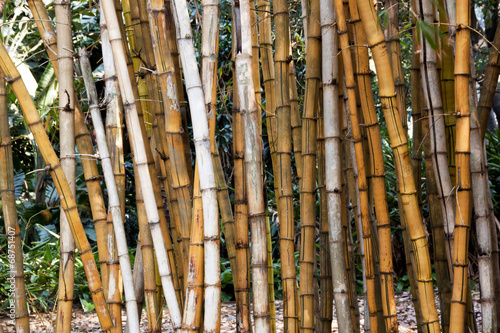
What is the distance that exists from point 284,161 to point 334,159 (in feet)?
0.38

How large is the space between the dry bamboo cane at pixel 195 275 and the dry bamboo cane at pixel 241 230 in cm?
12

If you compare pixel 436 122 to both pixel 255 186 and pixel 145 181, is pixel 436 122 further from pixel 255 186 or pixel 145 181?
pixel 145 181

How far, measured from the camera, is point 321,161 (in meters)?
1.19

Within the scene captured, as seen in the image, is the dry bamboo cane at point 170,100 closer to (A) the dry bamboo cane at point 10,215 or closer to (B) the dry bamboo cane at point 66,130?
(B) the dry bamboo cane at point 66,130

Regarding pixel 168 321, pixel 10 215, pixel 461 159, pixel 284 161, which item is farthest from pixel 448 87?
pixel 168 321

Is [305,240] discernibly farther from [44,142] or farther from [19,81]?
[19,81]

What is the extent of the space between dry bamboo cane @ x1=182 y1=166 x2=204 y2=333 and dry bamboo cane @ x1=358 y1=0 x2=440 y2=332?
0.39 m

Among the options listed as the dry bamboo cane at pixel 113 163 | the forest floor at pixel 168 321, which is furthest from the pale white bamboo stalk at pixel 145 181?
the forest floor at pixel 168 321

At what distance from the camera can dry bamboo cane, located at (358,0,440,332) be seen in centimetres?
87

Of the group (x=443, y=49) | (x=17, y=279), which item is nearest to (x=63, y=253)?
(x=17, y=279)

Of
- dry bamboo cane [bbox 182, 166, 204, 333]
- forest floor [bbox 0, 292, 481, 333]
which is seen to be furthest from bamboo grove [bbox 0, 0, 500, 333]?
forest floor [bbox 0, 292, 481, 333]

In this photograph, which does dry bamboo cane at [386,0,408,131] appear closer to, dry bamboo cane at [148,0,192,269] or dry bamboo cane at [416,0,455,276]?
dry bamboo cane at [416,0,455,276]

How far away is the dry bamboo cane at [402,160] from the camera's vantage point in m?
0.87

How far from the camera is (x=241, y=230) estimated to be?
1.02m
